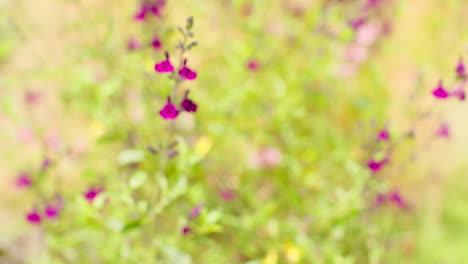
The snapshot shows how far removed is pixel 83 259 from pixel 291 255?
1.03 meters

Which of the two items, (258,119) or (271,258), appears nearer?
(271,258)

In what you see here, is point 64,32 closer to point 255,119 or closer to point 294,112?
point 255,119

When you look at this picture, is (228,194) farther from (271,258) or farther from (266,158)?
(271,258)

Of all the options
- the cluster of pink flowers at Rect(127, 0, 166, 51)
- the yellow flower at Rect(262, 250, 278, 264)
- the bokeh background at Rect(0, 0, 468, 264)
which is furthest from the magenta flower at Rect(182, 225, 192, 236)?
the cluster of pink flowers at Rect(127, 0, 166, 51)

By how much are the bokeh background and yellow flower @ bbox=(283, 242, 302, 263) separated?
0.01 metres

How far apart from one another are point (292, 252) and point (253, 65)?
3.13ft

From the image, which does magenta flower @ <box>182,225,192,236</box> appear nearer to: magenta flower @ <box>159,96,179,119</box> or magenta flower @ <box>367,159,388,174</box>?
magenta flower @ <box>159,96,179,119</box>

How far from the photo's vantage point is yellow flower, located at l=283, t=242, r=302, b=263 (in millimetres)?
2041

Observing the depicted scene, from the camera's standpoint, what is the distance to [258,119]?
2715 mm

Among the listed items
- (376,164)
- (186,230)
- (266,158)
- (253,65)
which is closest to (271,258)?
(186,230)

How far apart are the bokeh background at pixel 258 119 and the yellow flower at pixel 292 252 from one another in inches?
0.4

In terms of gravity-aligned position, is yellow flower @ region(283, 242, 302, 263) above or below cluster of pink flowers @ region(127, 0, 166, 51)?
below

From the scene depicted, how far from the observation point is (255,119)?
8.66 ft

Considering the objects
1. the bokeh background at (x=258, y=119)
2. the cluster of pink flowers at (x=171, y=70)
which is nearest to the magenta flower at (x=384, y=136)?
the bokeh background at (x=258, y=119)
